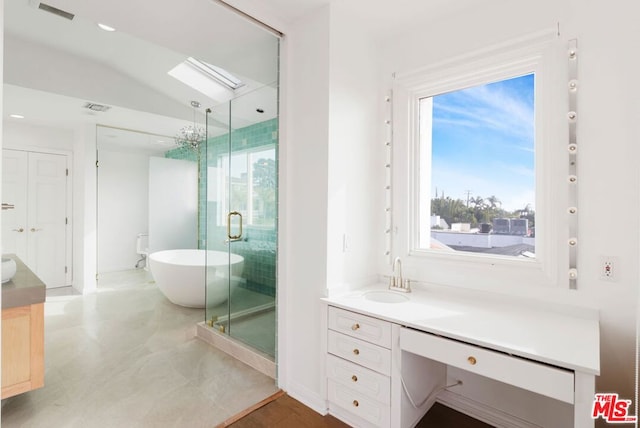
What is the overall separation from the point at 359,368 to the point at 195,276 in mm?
2495

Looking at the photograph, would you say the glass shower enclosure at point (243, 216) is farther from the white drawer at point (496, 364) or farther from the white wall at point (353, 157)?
the white drawer at point (496, 364)

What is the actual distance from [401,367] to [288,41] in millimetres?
2192

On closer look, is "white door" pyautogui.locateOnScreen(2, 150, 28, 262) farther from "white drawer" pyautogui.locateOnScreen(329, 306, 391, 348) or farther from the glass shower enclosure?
"white drawer" pyautogui.locateOnScreen(329, 306, 391, 348)

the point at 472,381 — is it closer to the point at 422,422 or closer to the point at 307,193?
the point at 422,422

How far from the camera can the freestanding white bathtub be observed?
9.71ft

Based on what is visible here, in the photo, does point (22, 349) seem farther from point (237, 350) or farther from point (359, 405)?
point (359, 405)

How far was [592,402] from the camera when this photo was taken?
42.9 inches

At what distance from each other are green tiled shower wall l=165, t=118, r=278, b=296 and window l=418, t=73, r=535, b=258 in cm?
116

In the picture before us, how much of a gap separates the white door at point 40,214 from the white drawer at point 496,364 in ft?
7.24

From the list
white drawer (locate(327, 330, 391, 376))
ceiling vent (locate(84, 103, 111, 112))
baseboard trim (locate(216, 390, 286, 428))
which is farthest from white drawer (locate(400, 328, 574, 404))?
ceiling vent (locate(84, 103, 111, 112))

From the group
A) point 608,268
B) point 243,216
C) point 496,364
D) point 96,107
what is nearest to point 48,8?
point 96,107

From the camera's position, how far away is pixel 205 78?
11.6 feet

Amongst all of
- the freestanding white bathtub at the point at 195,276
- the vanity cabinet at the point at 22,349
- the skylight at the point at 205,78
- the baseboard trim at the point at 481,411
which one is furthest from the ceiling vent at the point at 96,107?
the baseboard trim at the point at 481,411

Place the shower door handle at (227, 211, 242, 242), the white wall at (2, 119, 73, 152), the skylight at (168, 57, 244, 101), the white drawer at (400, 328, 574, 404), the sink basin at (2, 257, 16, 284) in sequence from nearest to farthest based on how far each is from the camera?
the white drawer at (400, 328, 574, 404) → the sink basin at (2, 257, 16, 284) → the white wall at (2, 119, 73, 152) → the shower door handle at (227, 211, 242, 242) → the skylight at (168, 57, 244, 101)
